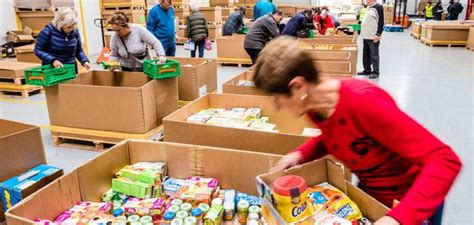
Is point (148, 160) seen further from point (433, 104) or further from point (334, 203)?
point (433, 104)

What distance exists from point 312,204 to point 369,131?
2.08 ft

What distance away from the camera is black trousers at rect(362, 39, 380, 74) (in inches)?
277

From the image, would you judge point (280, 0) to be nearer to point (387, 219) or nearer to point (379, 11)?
point (379, 11)

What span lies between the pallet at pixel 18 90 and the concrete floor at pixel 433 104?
0.16 metres

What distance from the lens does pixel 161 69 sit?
3.82 meters

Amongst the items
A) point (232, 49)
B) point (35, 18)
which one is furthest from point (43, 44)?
point (35, 18)

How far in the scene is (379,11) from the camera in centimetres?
681

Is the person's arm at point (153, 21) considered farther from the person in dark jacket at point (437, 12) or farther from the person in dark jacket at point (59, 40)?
the person in dark jacket at point (437, 12)

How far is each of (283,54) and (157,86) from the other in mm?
2889

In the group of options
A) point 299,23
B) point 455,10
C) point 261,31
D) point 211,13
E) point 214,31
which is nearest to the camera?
point 261,31

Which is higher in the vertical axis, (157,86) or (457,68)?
(157,86)

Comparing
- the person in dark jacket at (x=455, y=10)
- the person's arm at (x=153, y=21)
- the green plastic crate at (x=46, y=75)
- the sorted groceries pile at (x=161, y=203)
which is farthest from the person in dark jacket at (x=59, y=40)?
the person in dark jacket at (x=455, y=10)

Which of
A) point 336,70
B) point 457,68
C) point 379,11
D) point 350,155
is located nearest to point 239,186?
point 350,155

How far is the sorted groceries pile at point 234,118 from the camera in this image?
288 cm
